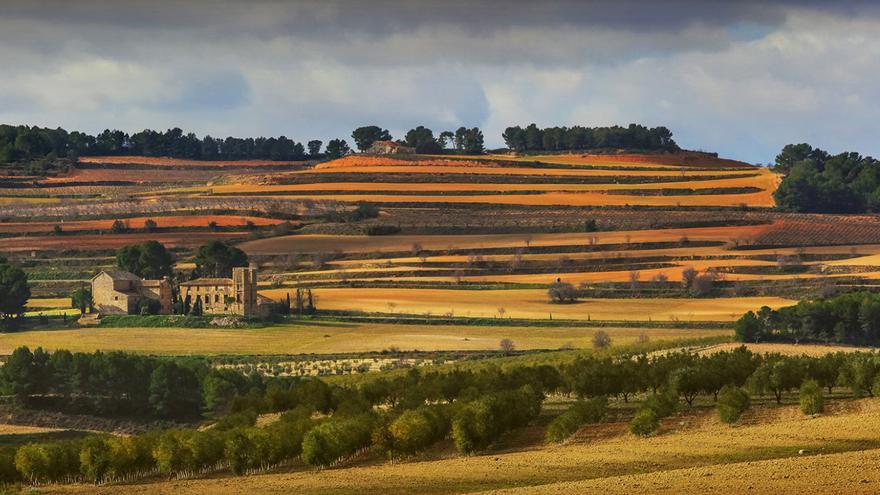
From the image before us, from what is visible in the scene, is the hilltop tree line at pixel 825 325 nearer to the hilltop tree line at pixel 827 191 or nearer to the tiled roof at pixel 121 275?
the tiled roof at pixel 121 275

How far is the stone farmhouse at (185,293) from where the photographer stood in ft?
452

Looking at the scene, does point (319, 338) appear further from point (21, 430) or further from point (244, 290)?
point (21, 430)

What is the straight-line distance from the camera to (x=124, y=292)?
140500 mm

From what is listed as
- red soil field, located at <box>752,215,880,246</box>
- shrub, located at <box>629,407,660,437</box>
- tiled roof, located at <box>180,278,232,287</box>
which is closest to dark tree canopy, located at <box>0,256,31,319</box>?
tiled roof, located at <box>180,278,232,287</box>

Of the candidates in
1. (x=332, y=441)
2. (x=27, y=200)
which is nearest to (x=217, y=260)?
(x=27, y=200)

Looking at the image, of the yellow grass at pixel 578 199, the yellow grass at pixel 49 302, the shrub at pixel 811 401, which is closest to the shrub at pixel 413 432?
the shrub at pixel 811 401

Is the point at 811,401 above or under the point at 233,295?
above

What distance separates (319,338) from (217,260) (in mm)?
29859

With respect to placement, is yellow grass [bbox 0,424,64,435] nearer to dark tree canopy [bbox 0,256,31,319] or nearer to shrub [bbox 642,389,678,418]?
shrub [bbox 642,389,678,418]

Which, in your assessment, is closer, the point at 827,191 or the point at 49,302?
the point at 49,302

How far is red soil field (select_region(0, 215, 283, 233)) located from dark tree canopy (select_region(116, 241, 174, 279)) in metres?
21.3

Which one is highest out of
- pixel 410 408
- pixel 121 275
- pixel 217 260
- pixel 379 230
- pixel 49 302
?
pixel 379 230

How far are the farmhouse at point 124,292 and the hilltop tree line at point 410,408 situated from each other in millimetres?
38962

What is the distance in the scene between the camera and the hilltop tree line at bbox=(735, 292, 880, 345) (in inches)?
4441
